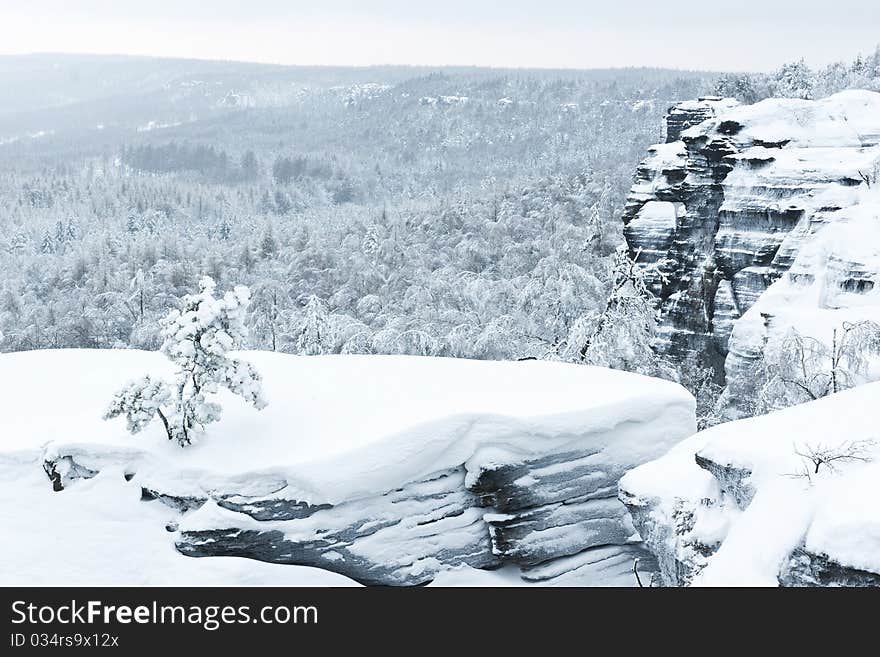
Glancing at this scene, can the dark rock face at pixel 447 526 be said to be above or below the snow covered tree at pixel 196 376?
below

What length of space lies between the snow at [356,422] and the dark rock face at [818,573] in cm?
475

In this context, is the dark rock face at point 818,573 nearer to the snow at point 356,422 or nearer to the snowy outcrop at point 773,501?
the snowy outcrop at point 773,501

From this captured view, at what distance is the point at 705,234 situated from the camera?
3953cm

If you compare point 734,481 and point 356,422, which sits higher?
point 734,481

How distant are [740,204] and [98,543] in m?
31.8

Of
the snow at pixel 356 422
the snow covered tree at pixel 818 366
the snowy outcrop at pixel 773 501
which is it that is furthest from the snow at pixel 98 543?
the snow covered tree at pixel 818 366

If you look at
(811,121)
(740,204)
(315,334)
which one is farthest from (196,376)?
(811,121)

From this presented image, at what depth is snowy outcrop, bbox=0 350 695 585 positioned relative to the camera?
1146 centimetres

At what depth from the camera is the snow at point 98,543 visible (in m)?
10.9

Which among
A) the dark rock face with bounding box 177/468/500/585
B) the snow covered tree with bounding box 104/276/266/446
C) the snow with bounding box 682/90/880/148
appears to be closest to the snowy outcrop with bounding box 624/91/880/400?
the snow with bounding box 682/90/880/148

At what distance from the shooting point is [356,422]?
12312 mm

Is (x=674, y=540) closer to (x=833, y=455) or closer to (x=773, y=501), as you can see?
(x=773, y=501)
